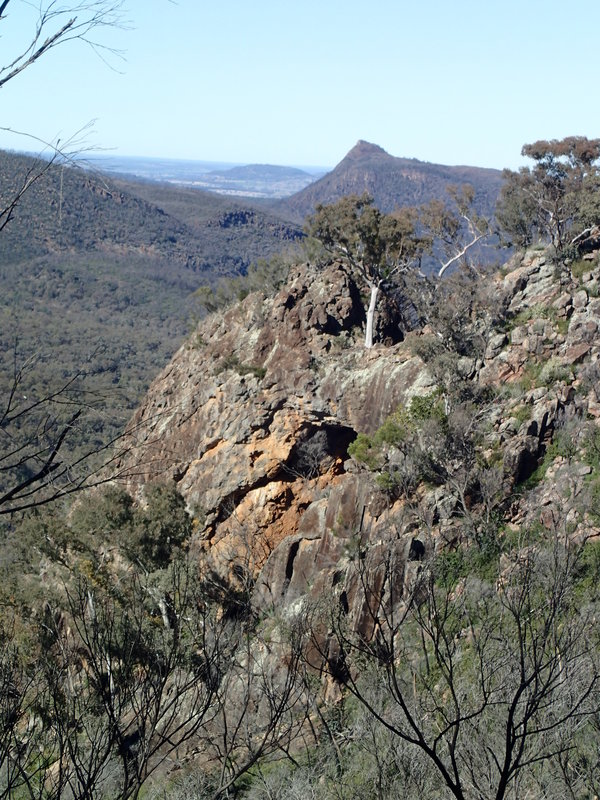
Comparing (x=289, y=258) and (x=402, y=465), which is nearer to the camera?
(x=402, y=465)

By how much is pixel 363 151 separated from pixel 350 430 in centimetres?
17274

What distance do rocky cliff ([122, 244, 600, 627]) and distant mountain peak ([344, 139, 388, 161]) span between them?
15841 centimetres

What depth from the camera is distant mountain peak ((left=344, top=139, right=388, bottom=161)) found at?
578ft

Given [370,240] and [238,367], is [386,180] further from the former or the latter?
[238,367]

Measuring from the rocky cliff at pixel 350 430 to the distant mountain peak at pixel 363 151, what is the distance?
15841 cm

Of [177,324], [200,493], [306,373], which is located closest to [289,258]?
[306,373]

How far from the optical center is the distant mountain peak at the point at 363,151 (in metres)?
176

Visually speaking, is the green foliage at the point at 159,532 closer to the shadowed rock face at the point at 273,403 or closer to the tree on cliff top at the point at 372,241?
the shadowed rock face at the point at 273,403

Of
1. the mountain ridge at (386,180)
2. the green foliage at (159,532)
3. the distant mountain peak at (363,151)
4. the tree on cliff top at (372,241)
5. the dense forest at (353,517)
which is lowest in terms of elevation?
the green foliage at (159,532)

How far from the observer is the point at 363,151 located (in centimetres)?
17925

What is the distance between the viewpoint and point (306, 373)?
25312 millimetres

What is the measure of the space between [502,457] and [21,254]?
92540 millimetres

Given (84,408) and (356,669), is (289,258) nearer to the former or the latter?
(356,669)

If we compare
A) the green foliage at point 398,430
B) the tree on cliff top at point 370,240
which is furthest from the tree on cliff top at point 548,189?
the green foliage at point 398,430
